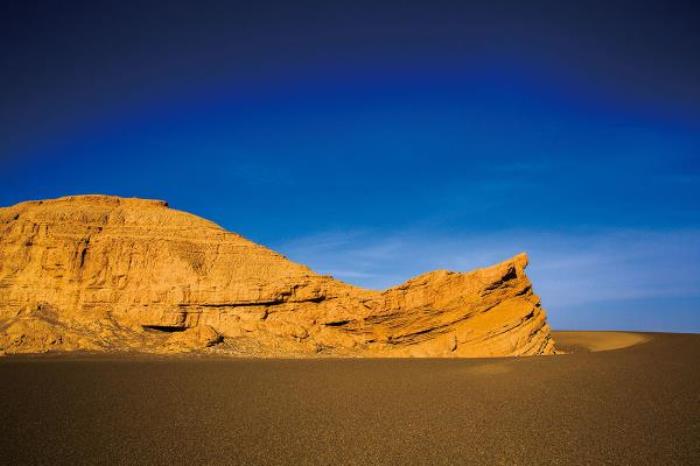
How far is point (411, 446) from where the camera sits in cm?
804

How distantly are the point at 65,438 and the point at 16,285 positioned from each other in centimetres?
2697

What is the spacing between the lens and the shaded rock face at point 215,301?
2694 cm

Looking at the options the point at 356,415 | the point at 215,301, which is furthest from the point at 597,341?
Result: the point at 356,415

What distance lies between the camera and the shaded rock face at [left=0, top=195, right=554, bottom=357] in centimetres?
2694

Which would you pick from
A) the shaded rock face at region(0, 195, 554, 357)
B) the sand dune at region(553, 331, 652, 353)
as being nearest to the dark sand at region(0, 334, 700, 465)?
the shaded rock face at region(0, 195, 554, 357)

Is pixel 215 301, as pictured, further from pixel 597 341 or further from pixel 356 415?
pixel 597 341

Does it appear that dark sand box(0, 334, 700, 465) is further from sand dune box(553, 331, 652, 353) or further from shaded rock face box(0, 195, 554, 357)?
sand dune box(553, 331, 652, 353)

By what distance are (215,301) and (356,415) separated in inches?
846

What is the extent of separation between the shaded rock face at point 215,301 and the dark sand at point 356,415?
10063mm

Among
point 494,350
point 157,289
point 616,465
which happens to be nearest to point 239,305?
point 157,289

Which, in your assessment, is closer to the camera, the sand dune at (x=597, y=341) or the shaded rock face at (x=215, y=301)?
the shaded rock face at (x=215, y=301)

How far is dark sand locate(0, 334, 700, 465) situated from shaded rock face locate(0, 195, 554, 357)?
33.0 feet

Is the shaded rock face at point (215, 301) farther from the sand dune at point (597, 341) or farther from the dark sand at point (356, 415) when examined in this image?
the dark sand at point (356, 415)

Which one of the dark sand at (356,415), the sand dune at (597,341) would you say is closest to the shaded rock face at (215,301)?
the sand dune at (597,341)
